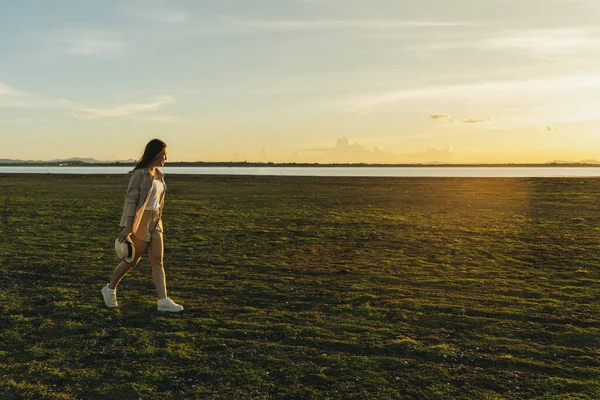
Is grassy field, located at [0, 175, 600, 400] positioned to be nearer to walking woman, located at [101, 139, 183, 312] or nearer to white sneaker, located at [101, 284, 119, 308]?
white sneaker, located at [101, 284, 119, 308]

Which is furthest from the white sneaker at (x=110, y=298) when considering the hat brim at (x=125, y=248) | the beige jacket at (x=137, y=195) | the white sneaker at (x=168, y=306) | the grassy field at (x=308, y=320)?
the beige jacket at (x=137, y=195)

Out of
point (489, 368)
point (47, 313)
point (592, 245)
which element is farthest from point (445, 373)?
point (592, 245)

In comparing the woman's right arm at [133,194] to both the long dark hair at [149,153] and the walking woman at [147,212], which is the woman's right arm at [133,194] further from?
the long dark hair at [149,153]

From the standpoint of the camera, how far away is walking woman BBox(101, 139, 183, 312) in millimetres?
6961

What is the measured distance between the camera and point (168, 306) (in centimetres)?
756

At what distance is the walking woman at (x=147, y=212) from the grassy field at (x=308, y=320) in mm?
696

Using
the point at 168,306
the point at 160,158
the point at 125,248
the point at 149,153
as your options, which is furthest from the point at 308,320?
the point at 149,153

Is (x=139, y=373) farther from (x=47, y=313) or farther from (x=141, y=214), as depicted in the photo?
(x=47, y=313)

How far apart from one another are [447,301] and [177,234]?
33.6ft

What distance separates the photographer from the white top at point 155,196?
7.14m

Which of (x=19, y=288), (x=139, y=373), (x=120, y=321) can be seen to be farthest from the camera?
(x=19, y=288)

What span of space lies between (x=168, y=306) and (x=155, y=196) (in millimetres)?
1780

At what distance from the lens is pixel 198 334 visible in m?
6.67

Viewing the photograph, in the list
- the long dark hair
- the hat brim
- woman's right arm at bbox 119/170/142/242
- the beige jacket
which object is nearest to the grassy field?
the hat brim
